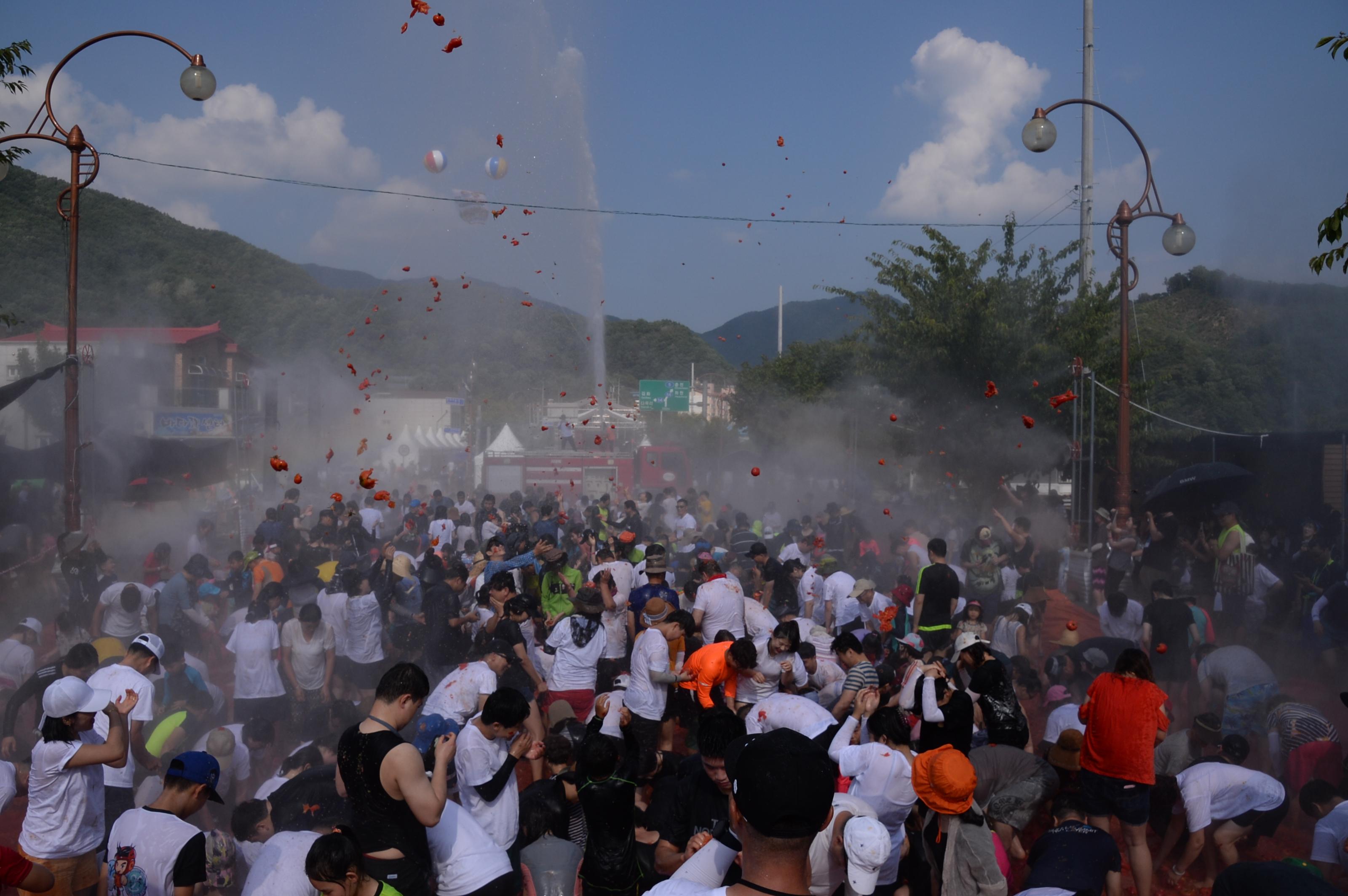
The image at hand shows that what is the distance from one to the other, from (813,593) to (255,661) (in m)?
5.36

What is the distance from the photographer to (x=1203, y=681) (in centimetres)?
660

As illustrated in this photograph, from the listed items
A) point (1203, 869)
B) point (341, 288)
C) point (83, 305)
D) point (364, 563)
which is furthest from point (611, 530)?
point (341, 288)

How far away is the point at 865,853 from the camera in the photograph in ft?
9.49

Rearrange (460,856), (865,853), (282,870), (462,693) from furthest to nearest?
(462,693), (460,856), (282,870), (865,853)

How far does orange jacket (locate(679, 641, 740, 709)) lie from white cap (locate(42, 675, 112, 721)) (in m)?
3.32

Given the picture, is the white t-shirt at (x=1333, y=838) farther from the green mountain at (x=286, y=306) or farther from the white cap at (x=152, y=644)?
the green mountain at (x=286, y=306)

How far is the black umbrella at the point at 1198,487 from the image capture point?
44.0ft

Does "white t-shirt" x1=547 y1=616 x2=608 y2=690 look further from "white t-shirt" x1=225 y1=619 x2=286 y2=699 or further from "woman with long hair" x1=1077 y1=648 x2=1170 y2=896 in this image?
"woman with long hair" x1=1077 y1=648 x2=1170 y2=896

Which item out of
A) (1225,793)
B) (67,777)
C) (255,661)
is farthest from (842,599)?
(67,777)

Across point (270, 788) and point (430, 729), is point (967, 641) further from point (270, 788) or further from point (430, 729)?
point (270, 788)

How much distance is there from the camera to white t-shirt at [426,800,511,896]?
3438 millimetres

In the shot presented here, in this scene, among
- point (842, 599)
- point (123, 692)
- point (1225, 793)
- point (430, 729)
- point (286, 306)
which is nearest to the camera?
point (123, 692)

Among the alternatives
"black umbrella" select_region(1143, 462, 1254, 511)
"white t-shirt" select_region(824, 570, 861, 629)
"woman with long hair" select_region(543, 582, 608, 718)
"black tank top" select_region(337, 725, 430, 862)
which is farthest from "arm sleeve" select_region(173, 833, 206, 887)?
"black umbrella" select_region(1143, 462, 1254, 511)

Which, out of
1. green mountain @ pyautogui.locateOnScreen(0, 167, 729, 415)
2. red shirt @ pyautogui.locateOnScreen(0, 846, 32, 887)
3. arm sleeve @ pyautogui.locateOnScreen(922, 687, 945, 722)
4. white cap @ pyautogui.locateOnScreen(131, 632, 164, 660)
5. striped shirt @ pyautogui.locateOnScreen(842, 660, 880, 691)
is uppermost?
green mountain @ pyautogui.locateOnScreen(0, 167, 729, 415)
